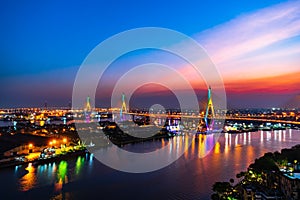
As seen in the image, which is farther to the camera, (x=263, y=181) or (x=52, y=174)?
(x=52, y=174)

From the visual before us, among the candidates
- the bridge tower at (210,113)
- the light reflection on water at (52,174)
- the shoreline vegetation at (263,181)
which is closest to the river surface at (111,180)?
the light reflection on water at (52,174)

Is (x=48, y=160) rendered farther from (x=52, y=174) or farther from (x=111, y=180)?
(x=111, y=180)

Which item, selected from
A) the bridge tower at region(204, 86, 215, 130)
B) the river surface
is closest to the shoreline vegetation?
the river surface

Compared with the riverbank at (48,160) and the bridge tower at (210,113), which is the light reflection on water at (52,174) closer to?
the riverbank at (48,160)

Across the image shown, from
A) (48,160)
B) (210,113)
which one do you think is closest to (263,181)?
(48,160)

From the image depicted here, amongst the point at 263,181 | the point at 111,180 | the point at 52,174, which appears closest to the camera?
the point at 263,181

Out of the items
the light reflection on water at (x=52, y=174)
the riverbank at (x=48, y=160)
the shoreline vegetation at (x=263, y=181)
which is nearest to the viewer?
the shoreline vegetation at (x=263, y=181)

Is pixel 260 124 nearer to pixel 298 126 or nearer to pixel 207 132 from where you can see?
pixel 298 126

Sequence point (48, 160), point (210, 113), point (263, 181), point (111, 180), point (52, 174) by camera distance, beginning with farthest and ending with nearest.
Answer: point (210, 113) → point (48, 160) → point (52, 174) → point (111, 180) → point (263, 181)

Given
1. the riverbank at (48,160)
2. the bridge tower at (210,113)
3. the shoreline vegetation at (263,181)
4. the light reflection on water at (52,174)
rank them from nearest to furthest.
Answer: the shoreline vegetation at (263,181)
the light reflection on water at (52,174)
the riverbank at (48,160)
the bridge tower at (210,113)
